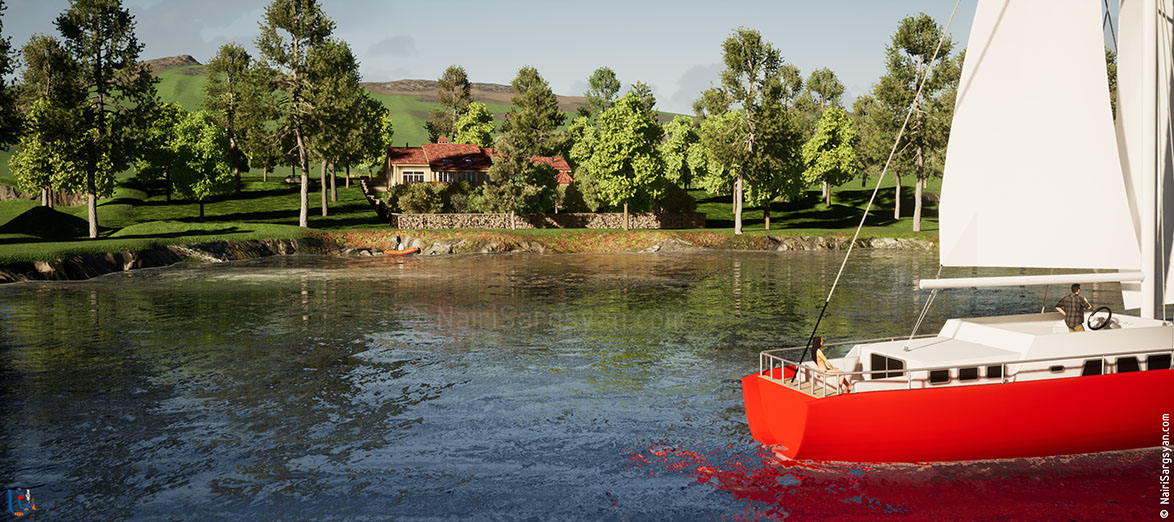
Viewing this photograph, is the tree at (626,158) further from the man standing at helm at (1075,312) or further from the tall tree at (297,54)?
the man standing at helm at (1075,312)

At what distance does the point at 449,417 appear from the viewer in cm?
1972

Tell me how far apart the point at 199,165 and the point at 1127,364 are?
9656cm

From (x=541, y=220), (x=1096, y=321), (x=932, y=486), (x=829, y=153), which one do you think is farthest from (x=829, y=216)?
(x=932, y=486)

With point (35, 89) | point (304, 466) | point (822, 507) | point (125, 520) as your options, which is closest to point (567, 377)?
point (304, 466)

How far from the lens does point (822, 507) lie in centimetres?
1400

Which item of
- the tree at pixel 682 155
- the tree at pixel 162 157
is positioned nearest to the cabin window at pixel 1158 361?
the tree at pixel 162 157

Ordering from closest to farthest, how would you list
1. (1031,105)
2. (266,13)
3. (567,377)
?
(1031,105), (567,377), (266,13)

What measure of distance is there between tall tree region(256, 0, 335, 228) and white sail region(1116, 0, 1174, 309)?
77.8 metres

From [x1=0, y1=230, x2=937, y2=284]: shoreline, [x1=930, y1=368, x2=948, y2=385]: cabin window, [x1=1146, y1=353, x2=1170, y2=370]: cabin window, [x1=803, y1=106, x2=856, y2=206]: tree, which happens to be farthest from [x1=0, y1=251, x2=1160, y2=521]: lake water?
[x1=803, y1=106, x2=856, y2=206]: tree

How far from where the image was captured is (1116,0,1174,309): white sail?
16469 millimetres

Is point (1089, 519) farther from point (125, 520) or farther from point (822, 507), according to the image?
point (125, 520)

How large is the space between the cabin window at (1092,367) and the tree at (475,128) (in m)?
131

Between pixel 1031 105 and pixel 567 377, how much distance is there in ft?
46.2

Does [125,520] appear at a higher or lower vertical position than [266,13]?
lower
